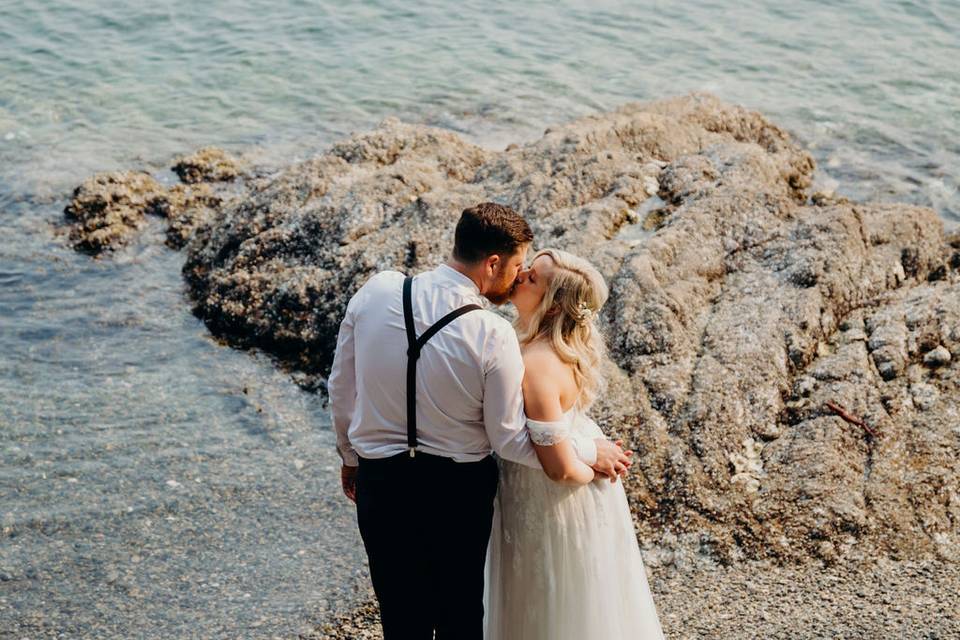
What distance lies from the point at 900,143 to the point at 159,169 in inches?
444

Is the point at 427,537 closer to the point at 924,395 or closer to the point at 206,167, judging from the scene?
the point at 924,395

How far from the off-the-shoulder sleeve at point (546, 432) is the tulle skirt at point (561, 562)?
34cm

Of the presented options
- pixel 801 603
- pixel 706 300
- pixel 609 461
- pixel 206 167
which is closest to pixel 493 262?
pixel 609 461

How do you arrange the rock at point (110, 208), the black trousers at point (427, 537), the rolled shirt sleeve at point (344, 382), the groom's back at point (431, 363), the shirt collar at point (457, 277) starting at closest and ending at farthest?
1. the groom's back at point (431, 363)
2. the shirt collar at point (457, 277)
3. the black trousers at point (427, 537)
4. the rolled shirt sleeve at point (344, 382)
5. the rock at point (110, 208)

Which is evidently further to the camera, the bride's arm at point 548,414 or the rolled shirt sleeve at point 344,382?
the rolled shirt sleeve at point 344,382

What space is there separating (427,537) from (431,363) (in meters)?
0.87

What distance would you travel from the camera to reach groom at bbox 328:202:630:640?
4.01m

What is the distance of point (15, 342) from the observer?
371 inches

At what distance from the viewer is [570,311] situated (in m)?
4.32

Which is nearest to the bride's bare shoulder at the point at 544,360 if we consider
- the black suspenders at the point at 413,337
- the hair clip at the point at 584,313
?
the hair clip at the point at 584,313

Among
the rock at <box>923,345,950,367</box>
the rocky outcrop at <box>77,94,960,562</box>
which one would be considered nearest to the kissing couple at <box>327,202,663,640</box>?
the rocky outcrop at <box>77,94,960,562</box>

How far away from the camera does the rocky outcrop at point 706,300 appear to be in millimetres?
6559

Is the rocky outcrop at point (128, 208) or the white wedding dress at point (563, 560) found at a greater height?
the white wedding dress at point (563, 560)

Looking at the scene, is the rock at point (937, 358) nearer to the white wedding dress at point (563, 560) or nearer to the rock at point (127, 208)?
the white wedding dress at point (563, 560)
